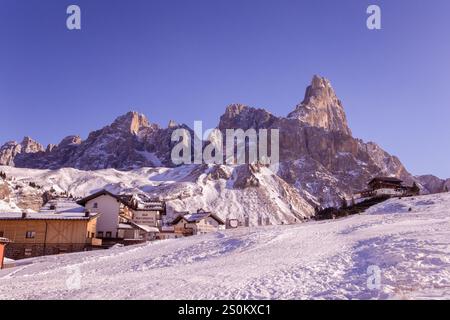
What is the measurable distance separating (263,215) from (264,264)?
430 ft

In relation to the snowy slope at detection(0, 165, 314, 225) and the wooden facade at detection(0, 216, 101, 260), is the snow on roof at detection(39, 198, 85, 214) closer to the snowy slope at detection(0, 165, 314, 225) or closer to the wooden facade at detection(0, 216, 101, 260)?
the wooden facade at detection(0, 216, 101, 260)

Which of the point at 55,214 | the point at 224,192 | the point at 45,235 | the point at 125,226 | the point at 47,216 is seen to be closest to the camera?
the point at 45,235

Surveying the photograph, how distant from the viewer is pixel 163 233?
265 feet

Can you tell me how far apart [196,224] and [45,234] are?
34333mm

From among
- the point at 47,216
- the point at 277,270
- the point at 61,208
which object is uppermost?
the point at 61,208

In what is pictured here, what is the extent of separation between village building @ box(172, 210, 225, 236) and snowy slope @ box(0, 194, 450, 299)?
159 feet

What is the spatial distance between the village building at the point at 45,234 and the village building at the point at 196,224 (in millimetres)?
29045

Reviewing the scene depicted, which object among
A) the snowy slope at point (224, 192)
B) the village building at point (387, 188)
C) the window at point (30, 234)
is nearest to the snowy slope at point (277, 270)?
the window at point (30, 234)

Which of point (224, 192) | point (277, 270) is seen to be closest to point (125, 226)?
point (277, 270)

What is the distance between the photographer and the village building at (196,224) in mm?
82438

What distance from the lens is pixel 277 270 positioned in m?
20.0

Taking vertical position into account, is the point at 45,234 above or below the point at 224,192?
below

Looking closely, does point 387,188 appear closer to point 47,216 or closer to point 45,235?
point 47,216
